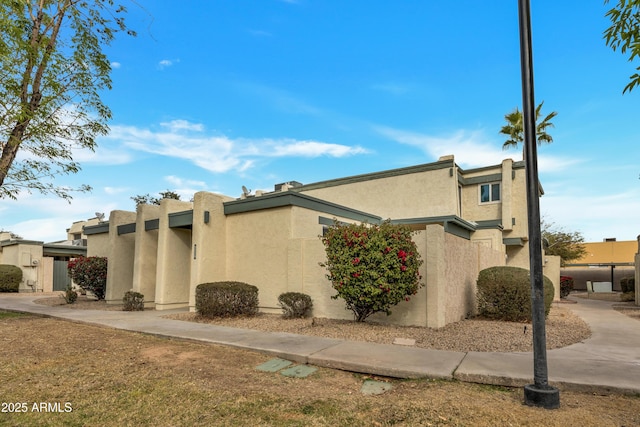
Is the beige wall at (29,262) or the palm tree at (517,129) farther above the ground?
the palm tree at (517,129)

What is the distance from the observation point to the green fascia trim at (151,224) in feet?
51.3

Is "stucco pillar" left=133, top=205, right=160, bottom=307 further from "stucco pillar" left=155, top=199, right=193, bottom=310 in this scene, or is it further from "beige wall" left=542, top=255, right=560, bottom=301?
"beige wall" left=542, top=255, right=560, bottom=301

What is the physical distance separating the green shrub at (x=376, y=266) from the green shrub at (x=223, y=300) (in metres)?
3.38

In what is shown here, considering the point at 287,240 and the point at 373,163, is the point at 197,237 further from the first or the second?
the point at 373,163

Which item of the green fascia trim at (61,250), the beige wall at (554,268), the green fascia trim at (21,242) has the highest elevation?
the green fascia trim at (21,242)

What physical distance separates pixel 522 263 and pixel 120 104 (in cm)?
2129

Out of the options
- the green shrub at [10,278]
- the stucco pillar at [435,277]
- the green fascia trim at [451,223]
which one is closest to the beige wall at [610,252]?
the green fascia trim at [451,223]

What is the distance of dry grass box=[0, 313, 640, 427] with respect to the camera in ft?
14.2

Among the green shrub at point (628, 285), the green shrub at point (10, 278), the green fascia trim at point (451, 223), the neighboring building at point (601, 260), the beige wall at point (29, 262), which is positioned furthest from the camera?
the neighboring building at point (601, 260)

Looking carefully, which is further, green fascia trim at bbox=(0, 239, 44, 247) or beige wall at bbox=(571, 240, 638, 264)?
beige wall at bbox=(571, 240, 638, 264)

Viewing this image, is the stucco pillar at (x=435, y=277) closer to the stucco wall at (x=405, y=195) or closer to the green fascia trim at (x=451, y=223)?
the green fascia trim at (x=451, y=223)

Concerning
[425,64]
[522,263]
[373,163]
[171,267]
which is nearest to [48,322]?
[171,267]

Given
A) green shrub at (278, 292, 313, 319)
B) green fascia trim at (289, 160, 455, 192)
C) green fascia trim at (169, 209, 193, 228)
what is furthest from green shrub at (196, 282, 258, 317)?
green fascia trim at (289, 160, 455, 192)

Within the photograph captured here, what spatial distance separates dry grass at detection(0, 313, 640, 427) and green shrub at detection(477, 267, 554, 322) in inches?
249
